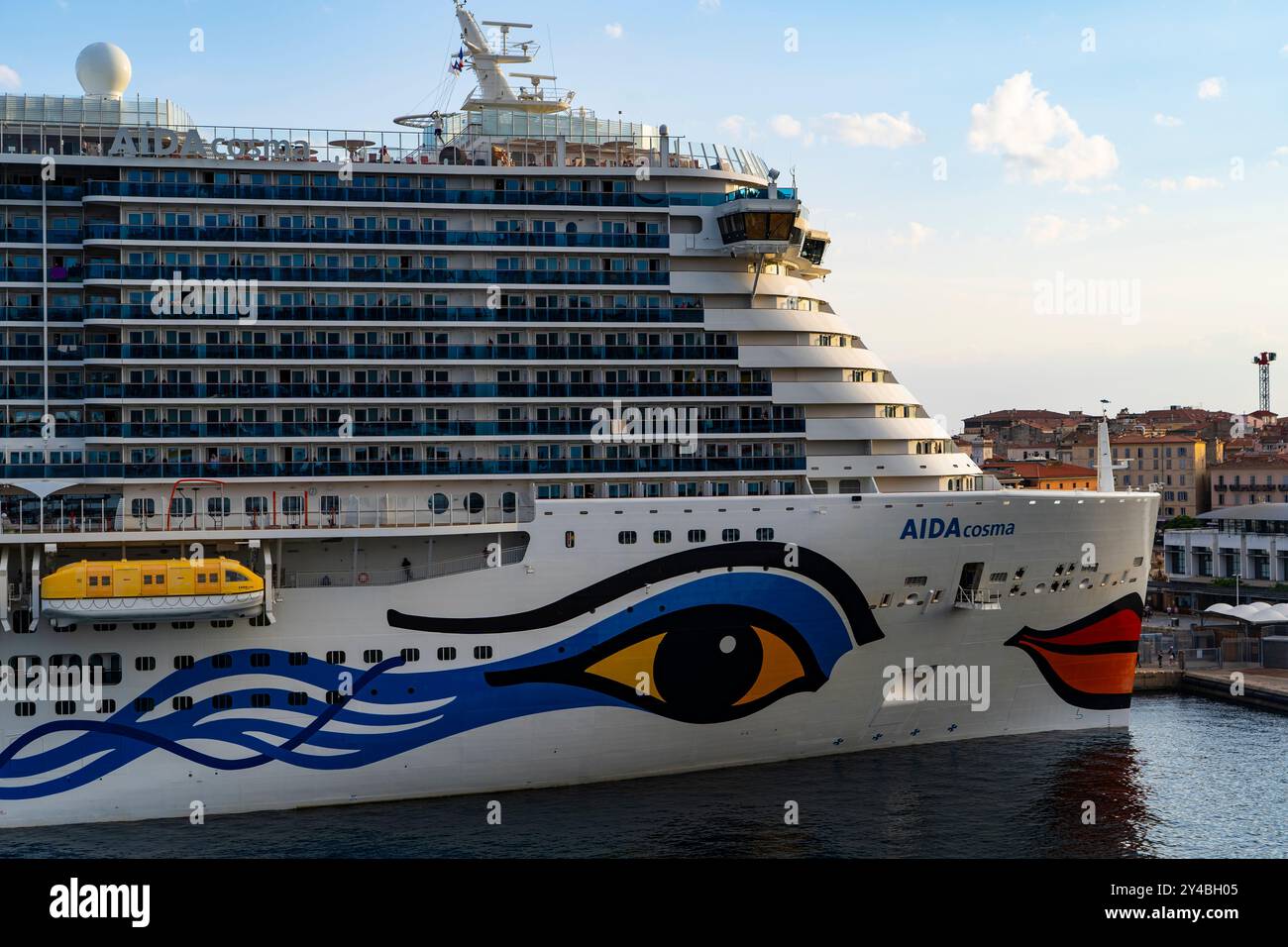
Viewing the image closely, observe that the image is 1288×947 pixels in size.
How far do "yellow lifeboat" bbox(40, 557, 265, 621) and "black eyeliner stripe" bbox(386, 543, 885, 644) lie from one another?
10.8 ft

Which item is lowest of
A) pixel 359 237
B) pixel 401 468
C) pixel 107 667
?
pixel 107 667

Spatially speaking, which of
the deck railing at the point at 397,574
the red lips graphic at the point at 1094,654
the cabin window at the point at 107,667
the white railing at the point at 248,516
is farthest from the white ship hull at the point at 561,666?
the red lips graphic at the point at 1094,654

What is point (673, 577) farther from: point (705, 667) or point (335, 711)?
point (335, 711)

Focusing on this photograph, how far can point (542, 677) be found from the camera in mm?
27750

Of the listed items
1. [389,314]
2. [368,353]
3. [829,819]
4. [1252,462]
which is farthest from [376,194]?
[1252,462]

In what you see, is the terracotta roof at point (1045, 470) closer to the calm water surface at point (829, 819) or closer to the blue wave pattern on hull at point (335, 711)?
the calm water surface at point (829, 819)

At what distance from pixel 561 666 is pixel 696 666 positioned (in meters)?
2.95

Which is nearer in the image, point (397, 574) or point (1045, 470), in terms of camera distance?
point (397, 574)

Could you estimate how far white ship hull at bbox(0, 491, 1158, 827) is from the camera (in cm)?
2645

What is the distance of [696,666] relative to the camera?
28406 mm

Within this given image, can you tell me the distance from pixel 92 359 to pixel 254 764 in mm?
9256
